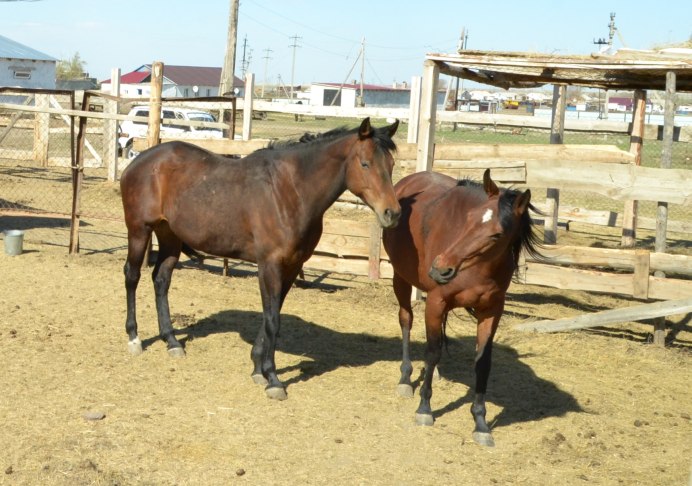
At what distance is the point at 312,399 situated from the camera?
635 cm

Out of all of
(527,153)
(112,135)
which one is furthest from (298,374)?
(112,135)

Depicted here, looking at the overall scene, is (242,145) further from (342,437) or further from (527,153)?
(342,437)

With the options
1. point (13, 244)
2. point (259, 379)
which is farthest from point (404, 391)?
point (13, 244)

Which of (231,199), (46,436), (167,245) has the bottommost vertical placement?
(46,436)

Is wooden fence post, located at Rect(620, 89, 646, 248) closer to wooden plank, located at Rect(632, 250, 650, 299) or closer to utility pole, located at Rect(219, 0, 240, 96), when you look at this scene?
wooden plank, located at Rect(632, 250, 650, 299)

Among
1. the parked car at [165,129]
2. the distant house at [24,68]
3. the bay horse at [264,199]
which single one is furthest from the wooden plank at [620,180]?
the distant house at [24,68]

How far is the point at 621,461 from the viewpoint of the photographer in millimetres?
5387

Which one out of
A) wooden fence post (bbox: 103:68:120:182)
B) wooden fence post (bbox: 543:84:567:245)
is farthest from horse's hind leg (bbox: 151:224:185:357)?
wooden fence post (bbox: 103:68:120:182)

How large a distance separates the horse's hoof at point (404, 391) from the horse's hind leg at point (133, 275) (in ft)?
7.81

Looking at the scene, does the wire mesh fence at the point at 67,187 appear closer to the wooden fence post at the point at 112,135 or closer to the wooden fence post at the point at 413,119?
the wooden fence post at the point at 112,135

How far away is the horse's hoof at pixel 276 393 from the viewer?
629cm

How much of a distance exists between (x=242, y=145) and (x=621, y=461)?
6.18 m

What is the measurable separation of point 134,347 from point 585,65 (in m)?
5.17

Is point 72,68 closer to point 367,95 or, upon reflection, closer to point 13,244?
point 367,95
